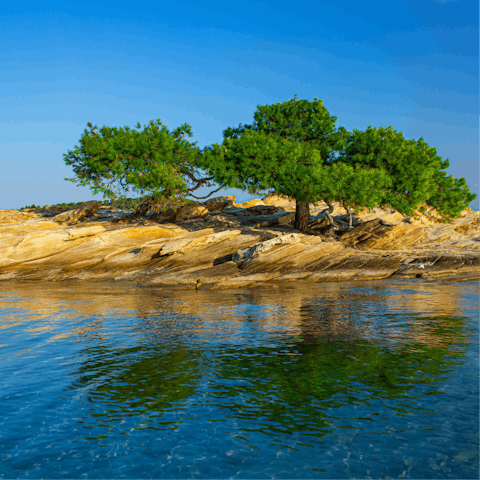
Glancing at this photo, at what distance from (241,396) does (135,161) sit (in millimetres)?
39599

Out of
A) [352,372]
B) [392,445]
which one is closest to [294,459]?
[392,445]

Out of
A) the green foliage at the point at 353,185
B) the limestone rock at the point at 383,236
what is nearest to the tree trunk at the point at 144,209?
the green foliage at the point at 353,185

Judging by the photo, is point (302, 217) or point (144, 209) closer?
point (302, 217)

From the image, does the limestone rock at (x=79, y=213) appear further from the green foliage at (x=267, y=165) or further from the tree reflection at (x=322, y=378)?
the tree reflection at (x=322, y=378)

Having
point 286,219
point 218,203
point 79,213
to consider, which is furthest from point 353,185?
point 79,213

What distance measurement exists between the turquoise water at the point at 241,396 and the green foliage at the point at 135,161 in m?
26.1

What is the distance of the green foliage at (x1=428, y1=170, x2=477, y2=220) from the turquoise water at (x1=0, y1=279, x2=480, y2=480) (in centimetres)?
3577

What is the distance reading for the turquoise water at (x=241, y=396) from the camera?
8336 mm

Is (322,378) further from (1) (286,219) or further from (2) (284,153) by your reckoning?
(1) (286,219)

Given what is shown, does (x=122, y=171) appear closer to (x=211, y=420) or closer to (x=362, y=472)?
(x=211, y=420)

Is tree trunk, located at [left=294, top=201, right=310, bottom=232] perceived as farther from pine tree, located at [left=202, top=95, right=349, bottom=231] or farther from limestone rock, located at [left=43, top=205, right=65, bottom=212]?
limestone rock, located at [left=43, top=205, right=65, bottom=212]

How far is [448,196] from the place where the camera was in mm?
54125

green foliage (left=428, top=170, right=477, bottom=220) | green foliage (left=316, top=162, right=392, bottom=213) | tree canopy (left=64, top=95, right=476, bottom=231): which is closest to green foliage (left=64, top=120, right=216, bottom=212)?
tree canopy (left=64, top=95, right=476, bottom=231)

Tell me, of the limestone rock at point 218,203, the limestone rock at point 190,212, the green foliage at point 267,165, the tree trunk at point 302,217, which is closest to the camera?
the green foliage at point 267,165
